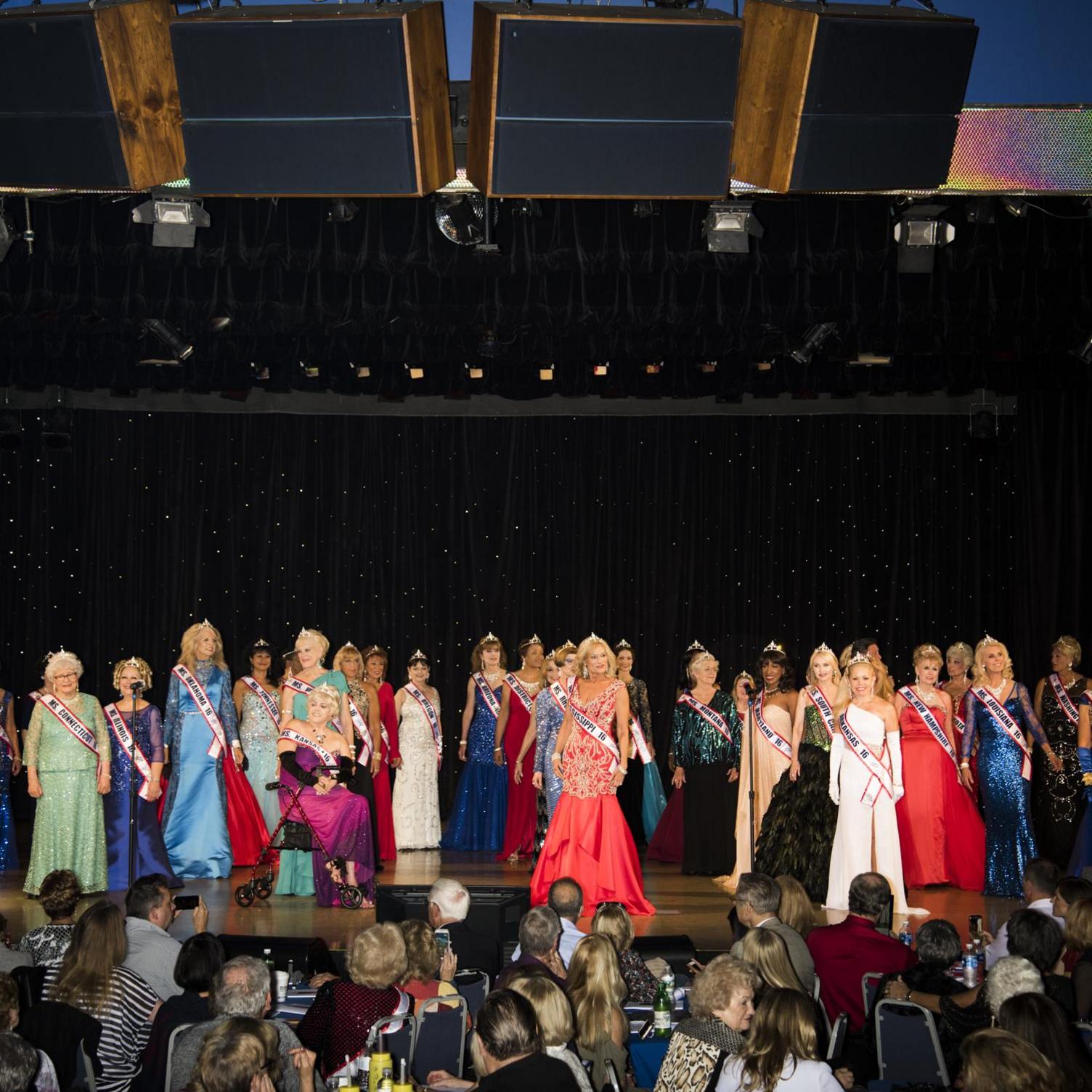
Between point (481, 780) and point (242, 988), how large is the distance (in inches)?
296

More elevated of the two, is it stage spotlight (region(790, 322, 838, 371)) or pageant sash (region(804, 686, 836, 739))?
stage spotlight (region(790, 322, 838, 371))

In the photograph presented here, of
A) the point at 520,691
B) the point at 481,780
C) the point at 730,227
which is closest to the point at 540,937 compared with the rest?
the point at 730,227

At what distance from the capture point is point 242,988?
13.0ft

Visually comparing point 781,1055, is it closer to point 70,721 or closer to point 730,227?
point 730,227

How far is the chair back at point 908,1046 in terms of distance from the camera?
4.30m

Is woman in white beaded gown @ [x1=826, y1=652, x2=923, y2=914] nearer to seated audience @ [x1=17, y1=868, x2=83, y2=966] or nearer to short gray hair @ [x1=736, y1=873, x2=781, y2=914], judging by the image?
short gray hair @ [x1=736, y1=873, x2=781, y2=914]

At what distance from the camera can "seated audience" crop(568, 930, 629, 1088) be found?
4.32 metres

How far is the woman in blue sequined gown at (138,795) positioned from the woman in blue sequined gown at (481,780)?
2.90 m

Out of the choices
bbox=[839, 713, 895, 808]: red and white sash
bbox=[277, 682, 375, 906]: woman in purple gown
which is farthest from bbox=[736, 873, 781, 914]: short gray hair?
bbox=[277, 682, 375, 906]: woman in purple gown

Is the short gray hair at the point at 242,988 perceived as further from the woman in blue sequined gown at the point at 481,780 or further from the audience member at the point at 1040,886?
the woman in blue sequined gown at the point at 481,780

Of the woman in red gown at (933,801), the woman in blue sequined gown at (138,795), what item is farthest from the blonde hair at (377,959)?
the woman in red gown at (933,801)

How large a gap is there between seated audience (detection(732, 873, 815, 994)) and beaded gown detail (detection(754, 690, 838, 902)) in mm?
3566

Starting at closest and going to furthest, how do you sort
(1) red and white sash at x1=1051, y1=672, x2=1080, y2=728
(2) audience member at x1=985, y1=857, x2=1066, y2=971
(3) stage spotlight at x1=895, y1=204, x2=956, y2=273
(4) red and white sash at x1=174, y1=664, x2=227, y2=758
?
1. (2) audience member at x1=985, y1=857, x2=1066, y2=971
2. (3) stage spotlight at x1=895, y1=204, x2=956, y2=273
3. (4) red and white sash at x1=174, y1=664, x2=227, y2=758
4. (1) red and white sash at x1=1051, y1=672, x2=1080, y2=728

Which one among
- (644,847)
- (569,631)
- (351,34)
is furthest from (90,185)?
(569,631)
